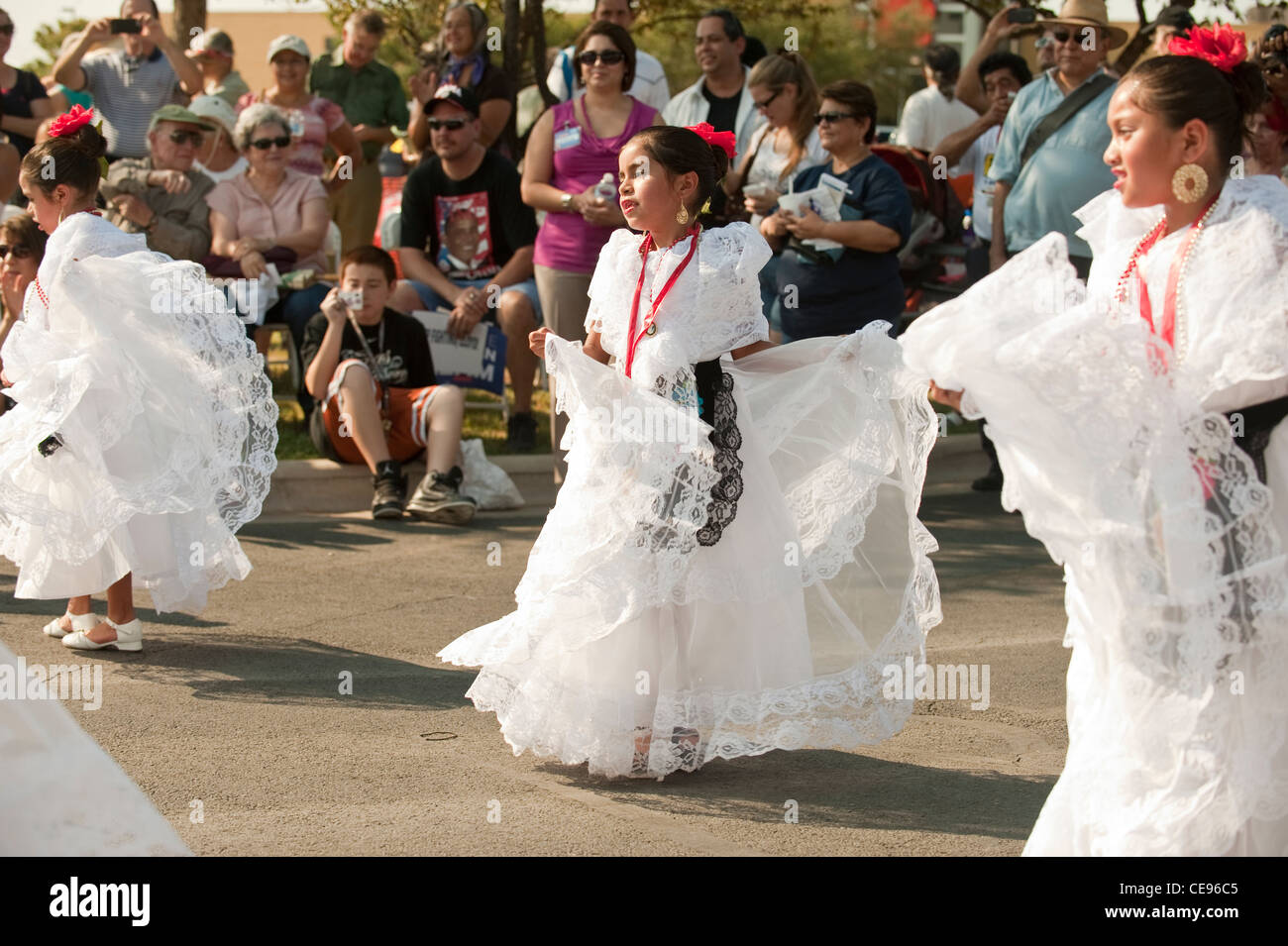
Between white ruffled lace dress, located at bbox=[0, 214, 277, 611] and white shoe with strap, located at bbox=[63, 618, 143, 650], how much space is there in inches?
6.6

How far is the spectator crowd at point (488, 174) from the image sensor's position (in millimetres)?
8719

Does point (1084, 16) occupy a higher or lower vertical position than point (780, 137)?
higher

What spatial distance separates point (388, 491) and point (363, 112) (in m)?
5.40

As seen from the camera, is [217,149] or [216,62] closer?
[217,149]

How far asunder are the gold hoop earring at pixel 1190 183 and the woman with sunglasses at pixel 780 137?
18.0 feet

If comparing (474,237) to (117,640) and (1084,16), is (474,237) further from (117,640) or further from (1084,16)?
(117,640)

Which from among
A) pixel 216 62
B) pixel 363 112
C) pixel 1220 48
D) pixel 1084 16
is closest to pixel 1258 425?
pixel 1220 48

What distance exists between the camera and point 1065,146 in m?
8.44

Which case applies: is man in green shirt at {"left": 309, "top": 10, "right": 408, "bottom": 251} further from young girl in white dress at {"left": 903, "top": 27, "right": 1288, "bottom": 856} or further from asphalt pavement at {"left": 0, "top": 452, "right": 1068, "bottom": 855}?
young girl in white dress at {"left": 903, "top": 27, "right": 1288, "bottom": 856}

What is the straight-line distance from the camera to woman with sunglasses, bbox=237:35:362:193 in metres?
12.0

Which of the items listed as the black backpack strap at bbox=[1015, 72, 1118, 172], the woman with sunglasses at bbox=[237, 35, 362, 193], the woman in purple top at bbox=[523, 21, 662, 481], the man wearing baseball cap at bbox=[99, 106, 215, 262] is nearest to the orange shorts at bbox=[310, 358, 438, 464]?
the woman in purple top at bbox=[523, 21, 662, 481]
